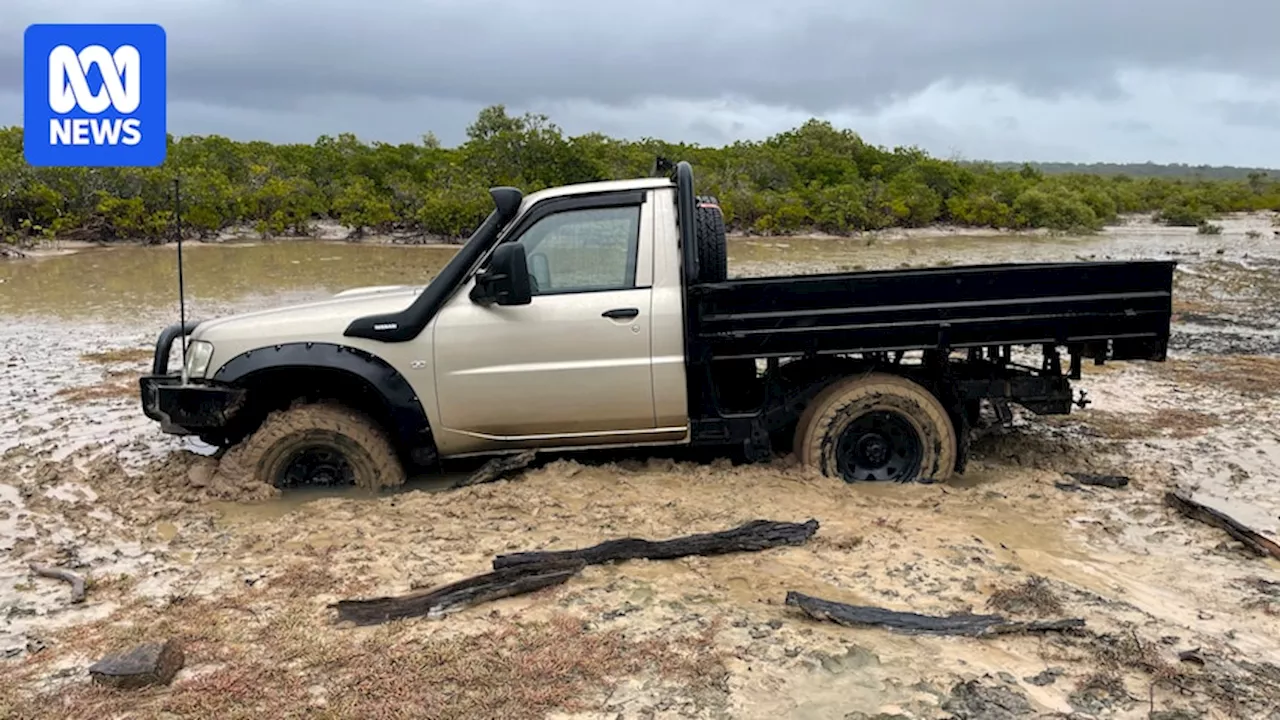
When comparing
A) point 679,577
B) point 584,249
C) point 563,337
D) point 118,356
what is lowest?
point 679,577

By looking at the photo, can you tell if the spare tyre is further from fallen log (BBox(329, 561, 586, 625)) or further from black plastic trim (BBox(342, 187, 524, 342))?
fallen log (BBox(329, 561, 586, 625))

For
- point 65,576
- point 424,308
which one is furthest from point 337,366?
point 65,576

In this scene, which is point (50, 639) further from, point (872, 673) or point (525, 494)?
point (872, 673)

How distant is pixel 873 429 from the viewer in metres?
6.09

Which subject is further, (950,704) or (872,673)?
(872,673)

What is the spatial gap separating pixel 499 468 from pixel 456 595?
5.71 feet

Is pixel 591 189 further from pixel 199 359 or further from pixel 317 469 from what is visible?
pixel 199 359

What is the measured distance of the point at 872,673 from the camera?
3.53 meters

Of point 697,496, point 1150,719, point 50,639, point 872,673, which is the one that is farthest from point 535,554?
point 1150,719

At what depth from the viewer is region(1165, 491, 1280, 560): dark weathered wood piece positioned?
193 inches

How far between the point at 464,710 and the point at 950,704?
1658mm

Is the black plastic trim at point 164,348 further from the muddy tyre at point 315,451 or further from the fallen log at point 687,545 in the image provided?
the fallen log at point 687,545

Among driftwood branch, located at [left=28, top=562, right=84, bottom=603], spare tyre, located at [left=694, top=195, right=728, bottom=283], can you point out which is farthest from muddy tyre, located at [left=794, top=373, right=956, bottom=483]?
driftwood branch, located at [left=28, top=562, right=84, bottom=603]

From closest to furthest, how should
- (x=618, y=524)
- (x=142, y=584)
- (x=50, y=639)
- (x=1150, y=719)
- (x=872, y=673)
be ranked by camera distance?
(x=1150, y=719) → (x=872, y=673) → (x=50, y=639) → (x=142, y=584) → (x=618, y=524)
